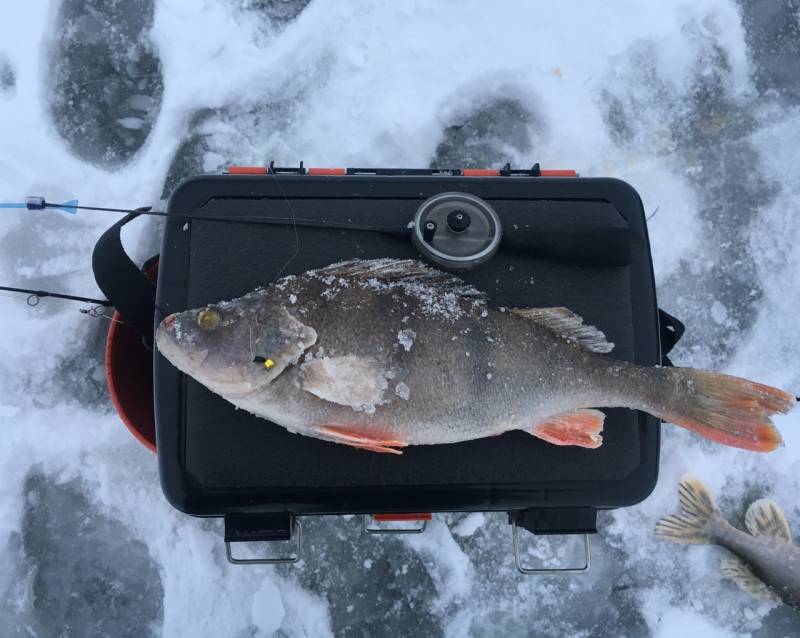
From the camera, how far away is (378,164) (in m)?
2.23

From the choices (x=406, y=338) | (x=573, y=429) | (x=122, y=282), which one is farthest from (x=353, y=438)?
(x=122, y=282)

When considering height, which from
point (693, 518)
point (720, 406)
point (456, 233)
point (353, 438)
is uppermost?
point (456, 233)

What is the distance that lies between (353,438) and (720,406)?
946mm

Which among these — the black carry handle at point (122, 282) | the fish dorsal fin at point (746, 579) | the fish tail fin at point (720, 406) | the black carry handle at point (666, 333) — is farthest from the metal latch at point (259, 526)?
the fish dorsal fin at point (746, 579)

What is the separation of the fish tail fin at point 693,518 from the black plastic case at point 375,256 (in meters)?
0.58

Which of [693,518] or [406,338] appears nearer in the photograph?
[406,338]

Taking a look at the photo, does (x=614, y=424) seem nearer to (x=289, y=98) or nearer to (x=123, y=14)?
(x=289, y=98)

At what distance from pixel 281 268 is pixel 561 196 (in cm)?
81

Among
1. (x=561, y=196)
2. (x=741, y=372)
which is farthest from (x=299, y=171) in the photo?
(x=741, y=372)

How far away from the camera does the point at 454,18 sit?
228 centimetres

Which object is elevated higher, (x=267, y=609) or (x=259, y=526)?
(x=259, y=526)

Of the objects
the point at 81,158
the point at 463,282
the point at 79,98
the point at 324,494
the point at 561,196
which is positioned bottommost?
the point at 324,494

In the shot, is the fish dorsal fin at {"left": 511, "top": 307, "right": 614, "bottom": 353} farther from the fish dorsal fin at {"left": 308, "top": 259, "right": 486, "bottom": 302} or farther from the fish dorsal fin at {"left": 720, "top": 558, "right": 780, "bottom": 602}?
the fish dorsal fin at {"left": 720, "top": 558, "right": 780, "bottom": 602}

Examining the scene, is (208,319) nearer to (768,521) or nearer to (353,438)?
(353,438)
